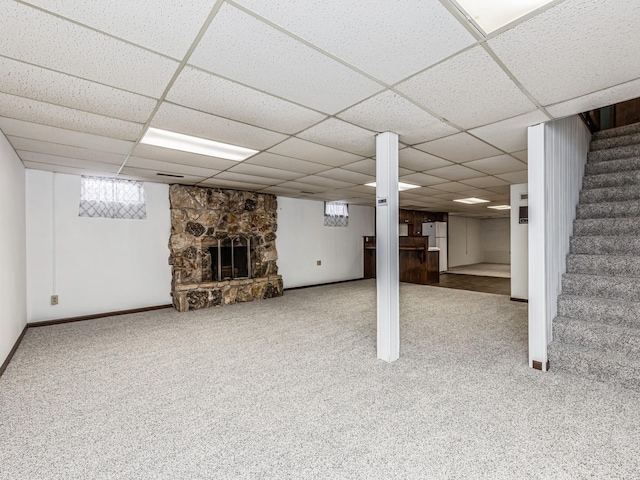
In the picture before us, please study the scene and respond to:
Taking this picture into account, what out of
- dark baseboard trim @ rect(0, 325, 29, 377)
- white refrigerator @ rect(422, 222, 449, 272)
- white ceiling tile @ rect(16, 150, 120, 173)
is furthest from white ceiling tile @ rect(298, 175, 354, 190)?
white refrigerator @ rect(422, 222, 449, 272)

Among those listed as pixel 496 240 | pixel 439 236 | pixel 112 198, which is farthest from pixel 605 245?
pixel 496 240

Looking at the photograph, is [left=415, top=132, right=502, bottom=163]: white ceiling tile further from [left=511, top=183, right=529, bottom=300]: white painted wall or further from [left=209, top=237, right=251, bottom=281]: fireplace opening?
[left=209, top=237, right=251, bottom=281]: fireplace opening

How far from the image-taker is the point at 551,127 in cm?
275

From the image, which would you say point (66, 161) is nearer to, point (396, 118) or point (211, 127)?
point (211, 127)

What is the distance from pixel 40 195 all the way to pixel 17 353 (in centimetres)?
218

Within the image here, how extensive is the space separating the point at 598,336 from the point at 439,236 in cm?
808

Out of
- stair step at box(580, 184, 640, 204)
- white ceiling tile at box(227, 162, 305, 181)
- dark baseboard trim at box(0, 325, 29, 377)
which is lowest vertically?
dark baseboard trim at box(0, 325, 29, 377)

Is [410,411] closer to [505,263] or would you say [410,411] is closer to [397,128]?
[397,128]

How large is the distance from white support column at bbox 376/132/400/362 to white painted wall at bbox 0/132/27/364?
3.44 m

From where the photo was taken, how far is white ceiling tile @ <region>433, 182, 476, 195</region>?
5383 mm

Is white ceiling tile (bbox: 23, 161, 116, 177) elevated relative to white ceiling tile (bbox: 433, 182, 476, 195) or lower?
elevated

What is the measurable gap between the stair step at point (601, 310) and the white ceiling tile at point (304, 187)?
3828mm

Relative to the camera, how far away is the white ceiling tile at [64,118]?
2184mm

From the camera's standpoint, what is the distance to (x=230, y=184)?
211 inches
